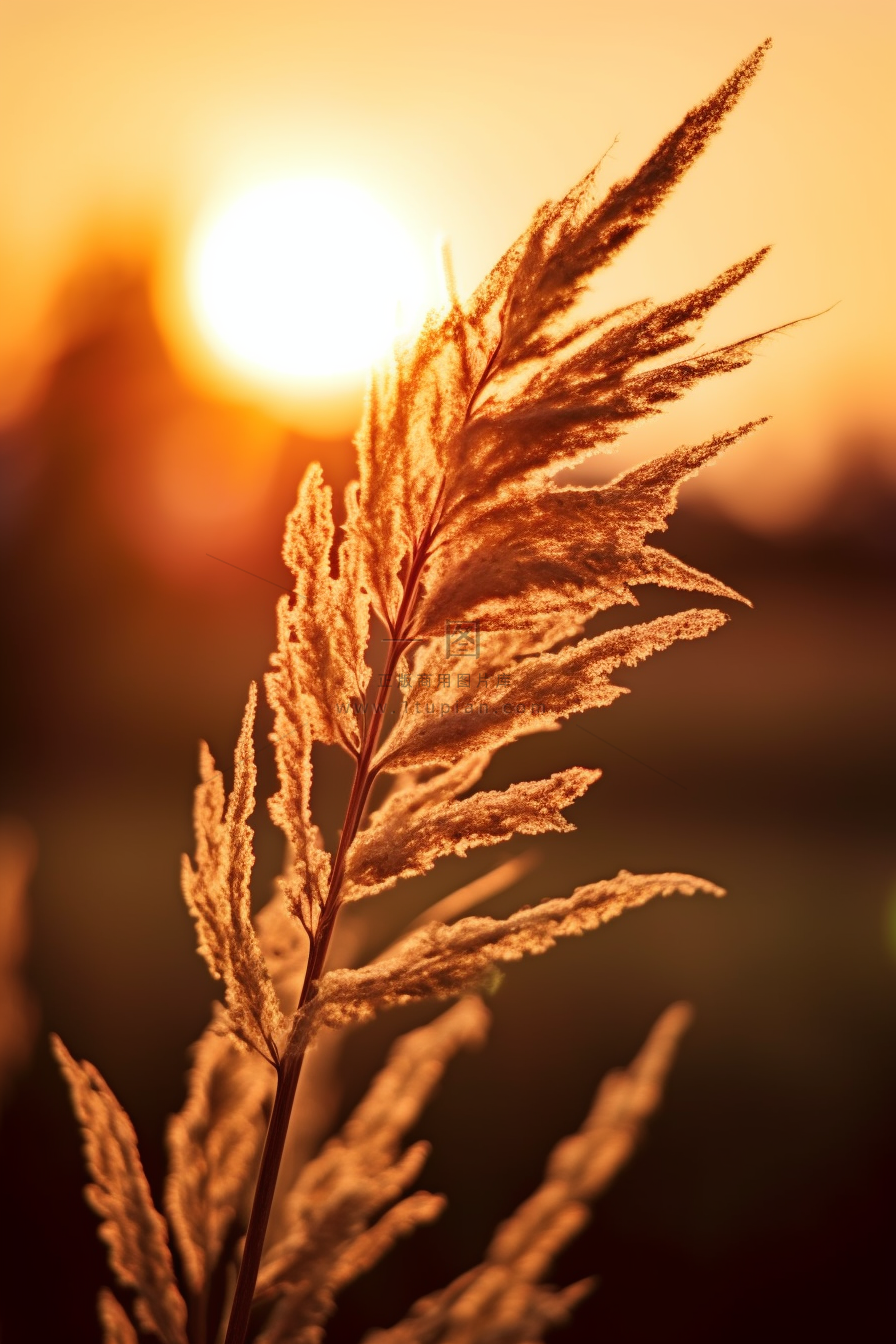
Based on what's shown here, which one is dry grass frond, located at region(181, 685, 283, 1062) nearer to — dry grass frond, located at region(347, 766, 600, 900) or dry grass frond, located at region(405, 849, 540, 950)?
dry grass frond, located at region(347, 766, 600, 900)

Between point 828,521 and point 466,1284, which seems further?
point 828,521

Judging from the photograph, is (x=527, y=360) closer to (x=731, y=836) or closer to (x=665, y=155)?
(x=665, y=155)

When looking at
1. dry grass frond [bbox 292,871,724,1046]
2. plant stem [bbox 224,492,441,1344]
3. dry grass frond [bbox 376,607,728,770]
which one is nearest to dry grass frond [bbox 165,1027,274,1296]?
plant stem [bbox 224,492,441,1344]

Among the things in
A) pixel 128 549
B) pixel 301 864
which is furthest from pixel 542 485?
pixel 128 549

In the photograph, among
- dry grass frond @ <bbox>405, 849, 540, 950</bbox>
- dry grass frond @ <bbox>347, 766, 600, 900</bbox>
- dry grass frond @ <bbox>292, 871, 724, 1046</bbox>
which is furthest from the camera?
dry grass frond @ <bbox>405, 849, 540, 950</bbox>

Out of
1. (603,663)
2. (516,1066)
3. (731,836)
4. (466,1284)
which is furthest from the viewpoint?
(731,836)

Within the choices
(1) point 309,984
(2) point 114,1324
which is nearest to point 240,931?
(1) point 309,984

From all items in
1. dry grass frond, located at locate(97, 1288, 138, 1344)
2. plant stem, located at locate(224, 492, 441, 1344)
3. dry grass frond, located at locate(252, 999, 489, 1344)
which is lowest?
dry grass frond, located at locate(97, 1288, 138, 1344)

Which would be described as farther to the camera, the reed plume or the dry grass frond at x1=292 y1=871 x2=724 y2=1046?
the reed plume
